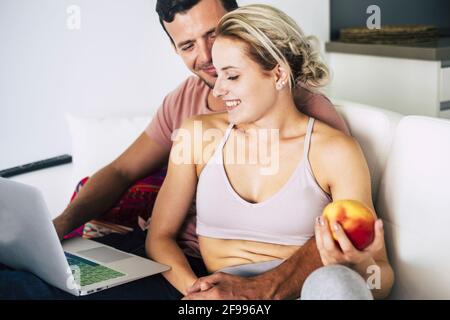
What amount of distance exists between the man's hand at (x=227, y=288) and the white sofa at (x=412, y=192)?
32cm

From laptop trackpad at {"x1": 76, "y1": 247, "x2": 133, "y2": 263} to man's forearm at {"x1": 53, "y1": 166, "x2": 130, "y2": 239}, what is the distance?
0.50 feet

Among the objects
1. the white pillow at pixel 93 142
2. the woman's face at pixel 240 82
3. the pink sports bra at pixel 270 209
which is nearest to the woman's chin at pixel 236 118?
the woman's face at pixel 240 82

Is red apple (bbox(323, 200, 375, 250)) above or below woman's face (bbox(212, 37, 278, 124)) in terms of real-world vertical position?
below

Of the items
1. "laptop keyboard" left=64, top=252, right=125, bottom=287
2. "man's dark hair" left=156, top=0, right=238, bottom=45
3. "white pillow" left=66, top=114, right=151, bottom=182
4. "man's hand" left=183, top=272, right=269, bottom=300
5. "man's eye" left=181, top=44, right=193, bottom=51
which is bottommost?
"man's hand" left=183, top=272, right=269, bottom=300

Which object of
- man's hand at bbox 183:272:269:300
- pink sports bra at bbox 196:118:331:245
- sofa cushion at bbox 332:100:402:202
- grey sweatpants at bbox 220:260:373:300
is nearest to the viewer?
grey sweatpants at bbox 220:260:373:300

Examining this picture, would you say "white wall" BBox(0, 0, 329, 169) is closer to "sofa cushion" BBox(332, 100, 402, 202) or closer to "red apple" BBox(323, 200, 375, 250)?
"sofa cushion" BBox(332, 100, 402, 202)

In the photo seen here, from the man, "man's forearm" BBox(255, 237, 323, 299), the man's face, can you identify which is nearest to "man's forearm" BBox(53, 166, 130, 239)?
the man

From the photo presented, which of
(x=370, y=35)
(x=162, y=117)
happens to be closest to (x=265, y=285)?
(x=162, y=117)

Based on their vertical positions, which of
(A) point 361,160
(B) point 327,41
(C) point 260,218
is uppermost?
(B) point 327,41

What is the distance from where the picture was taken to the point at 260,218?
1439 mm

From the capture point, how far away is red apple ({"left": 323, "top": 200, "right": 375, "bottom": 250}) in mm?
1160
